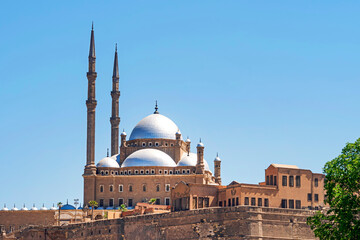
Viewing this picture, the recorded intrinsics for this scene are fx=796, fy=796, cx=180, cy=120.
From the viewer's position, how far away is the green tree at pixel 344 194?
45.5 meters

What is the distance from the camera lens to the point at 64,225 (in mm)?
82250

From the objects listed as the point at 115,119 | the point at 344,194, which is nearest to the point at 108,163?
the point at 115,119

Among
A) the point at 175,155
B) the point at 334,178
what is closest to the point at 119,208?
the point at 175,155

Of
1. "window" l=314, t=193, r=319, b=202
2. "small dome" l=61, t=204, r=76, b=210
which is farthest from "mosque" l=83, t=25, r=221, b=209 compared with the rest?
"window" l=314, t=193, r=319, b=202

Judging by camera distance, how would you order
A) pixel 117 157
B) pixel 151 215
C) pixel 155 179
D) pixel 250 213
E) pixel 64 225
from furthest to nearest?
1. pixel 117 157
2. pixel 155 179
3. pixel 64 225
4. pixel 151 215
5. pixel 250 213

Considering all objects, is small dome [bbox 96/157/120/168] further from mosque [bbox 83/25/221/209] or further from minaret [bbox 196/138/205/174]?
minaret [bbox 196/138/205/174]

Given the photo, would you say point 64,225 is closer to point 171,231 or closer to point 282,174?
point 171,231

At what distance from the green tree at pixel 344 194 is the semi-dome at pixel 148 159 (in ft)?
137

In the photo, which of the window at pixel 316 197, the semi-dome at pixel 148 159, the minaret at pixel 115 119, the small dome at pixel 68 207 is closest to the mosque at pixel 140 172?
the semi-dome at pixel 148 159

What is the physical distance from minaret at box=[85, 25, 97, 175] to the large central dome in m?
6.03

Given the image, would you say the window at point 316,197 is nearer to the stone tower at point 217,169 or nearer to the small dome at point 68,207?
the stone tower at point 217,169

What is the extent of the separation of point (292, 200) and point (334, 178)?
2368cm

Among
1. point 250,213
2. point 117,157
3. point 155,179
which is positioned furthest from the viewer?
point 117,157

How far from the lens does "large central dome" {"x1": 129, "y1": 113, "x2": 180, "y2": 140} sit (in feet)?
307
